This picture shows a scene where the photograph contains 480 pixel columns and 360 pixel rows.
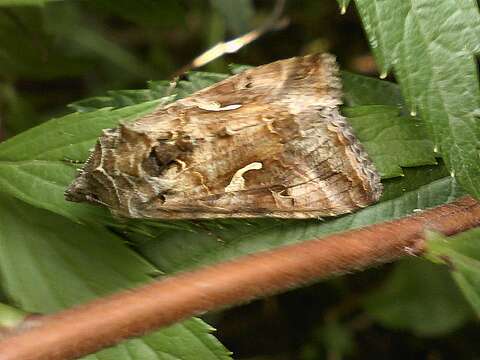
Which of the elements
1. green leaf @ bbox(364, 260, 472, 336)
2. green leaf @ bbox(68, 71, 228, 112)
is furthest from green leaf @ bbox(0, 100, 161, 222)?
green leaf @ bbox(364, 260, 472, 336)

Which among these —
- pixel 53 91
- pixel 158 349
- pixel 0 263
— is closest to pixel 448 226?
pixel 158 349

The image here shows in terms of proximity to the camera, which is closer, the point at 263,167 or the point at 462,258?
the point at 462,258

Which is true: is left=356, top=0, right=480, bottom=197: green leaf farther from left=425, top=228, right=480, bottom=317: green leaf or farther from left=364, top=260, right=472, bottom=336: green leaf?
left=364, top=260, right=472, bottom=336: green leaf

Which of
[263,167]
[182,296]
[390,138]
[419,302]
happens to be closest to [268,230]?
[263,167]

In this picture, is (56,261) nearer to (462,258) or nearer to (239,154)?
(239,154)

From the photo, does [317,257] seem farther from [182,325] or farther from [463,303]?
[463,303]
